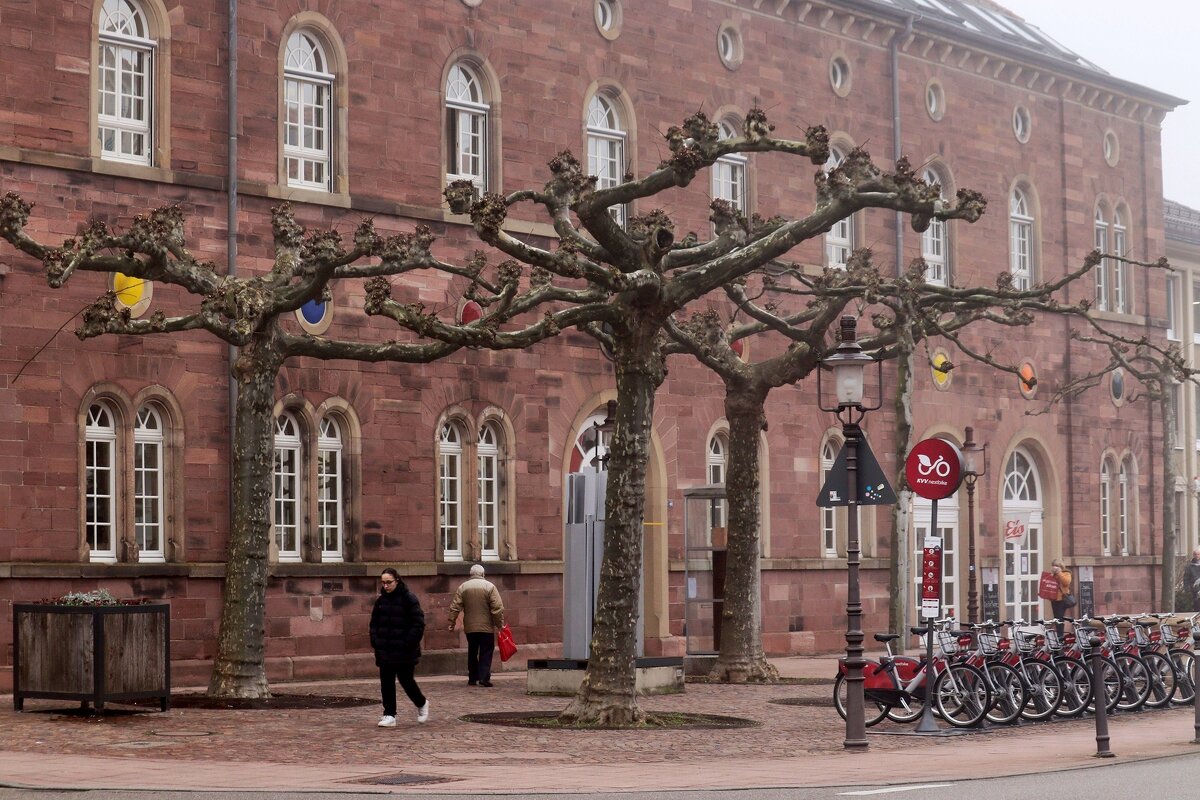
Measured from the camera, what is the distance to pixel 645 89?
3288 centimetres

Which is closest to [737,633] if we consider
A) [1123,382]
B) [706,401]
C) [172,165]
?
[706,401]

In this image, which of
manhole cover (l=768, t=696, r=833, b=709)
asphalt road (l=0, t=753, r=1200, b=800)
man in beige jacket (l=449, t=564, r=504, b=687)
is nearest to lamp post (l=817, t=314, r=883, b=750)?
asphalt road (l=0, t=753, r=1200, b=800)

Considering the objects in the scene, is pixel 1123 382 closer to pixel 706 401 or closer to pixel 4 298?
pixel 706 401

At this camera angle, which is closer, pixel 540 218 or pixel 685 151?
pixel 685 151

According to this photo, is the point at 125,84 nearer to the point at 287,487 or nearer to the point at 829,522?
the point at 287,487

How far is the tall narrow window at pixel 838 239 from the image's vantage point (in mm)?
36656

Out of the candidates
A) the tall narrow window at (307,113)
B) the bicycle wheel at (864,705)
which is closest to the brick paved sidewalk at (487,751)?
the bicycle wheel at (864,705)

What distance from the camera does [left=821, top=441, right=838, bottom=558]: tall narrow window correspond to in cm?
3594

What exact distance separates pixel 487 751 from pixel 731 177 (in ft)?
62.0

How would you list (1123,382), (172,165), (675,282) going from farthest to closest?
1. (1123,382)
2. (172,165)
3. (675,282)

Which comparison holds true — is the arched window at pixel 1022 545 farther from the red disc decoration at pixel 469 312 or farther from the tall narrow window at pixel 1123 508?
the red disc decoration at pixel 469 312

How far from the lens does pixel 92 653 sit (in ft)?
65.4

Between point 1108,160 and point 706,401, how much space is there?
15.1 m

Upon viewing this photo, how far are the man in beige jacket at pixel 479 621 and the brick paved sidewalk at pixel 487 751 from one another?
3615 mm
